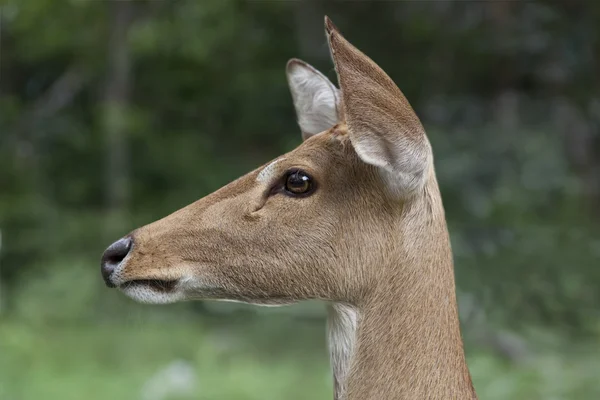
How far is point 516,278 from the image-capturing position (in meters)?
7.96

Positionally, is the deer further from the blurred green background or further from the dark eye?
the blurred green background

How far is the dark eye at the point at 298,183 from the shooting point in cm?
246

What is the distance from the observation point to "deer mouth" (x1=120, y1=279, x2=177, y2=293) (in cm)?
238

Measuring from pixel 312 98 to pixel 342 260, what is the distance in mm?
757

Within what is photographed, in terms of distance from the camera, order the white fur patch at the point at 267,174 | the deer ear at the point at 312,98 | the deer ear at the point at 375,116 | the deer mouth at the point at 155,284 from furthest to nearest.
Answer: the deer ear at the point at 312,98 → the white fur patch at the point at 267,174 → the deer mouth at the point at 155,284 → the deer ear at the point at 375,116

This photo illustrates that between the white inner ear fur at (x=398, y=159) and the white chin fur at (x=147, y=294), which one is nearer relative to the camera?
the white inner ear fur at (x=398, y=159)

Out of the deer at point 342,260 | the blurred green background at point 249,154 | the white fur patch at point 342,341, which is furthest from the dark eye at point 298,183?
the blurred green background at point 249,154

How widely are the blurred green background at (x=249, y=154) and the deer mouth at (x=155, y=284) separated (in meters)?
4.26

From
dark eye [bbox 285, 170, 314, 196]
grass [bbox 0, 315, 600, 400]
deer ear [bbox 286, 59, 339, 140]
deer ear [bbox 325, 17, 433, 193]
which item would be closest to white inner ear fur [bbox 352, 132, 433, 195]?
deer ear [bbox 325, 17, 433, 193]

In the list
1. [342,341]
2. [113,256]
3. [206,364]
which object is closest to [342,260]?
[342,341]

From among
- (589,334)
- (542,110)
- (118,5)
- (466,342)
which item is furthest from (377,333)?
(118,5)

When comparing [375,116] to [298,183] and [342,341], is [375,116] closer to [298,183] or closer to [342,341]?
[298,183]

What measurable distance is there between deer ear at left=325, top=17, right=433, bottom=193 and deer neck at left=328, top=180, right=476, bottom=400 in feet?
0.68

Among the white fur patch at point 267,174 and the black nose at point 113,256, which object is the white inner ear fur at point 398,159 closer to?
the white fur patch at point 267,174
